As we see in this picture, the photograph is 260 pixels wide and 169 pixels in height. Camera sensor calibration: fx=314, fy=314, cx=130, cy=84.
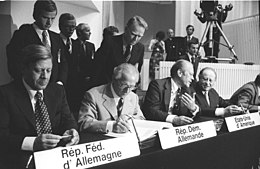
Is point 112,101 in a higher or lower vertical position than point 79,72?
lower

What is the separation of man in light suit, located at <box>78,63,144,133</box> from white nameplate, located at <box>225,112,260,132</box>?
17.9 inches

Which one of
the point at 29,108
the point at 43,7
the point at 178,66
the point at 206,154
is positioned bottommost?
the point at 206,154

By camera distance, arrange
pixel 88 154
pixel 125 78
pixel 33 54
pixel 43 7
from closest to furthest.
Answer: pixel 88 154
pixel 33 54
pixel 125 78
pixel 43 7

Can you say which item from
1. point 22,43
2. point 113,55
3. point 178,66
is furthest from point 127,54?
point 22,43

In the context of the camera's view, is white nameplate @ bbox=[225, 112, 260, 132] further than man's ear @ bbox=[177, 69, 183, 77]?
No

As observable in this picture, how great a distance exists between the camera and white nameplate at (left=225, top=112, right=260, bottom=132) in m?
1.47

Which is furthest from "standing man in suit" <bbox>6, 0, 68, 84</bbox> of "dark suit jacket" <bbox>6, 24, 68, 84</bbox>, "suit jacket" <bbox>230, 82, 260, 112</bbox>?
"suit jacket" <bbox>230, 82, 260, 112</bbox>

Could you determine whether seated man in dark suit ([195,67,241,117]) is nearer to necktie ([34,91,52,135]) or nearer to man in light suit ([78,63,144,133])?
man in light suit ([78,63,144,133])

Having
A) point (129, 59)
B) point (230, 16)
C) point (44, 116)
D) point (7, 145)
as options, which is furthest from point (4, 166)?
point (230, 16)

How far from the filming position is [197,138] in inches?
50.8

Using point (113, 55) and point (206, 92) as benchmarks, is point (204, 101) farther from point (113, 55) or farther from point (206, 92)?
point (113, 55)

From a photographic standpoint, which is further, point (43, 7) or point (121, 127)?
point (43, 7)

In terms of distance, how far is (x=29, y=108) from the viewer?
116 cm

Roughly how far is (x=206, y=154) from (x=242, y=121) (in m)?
0.33
